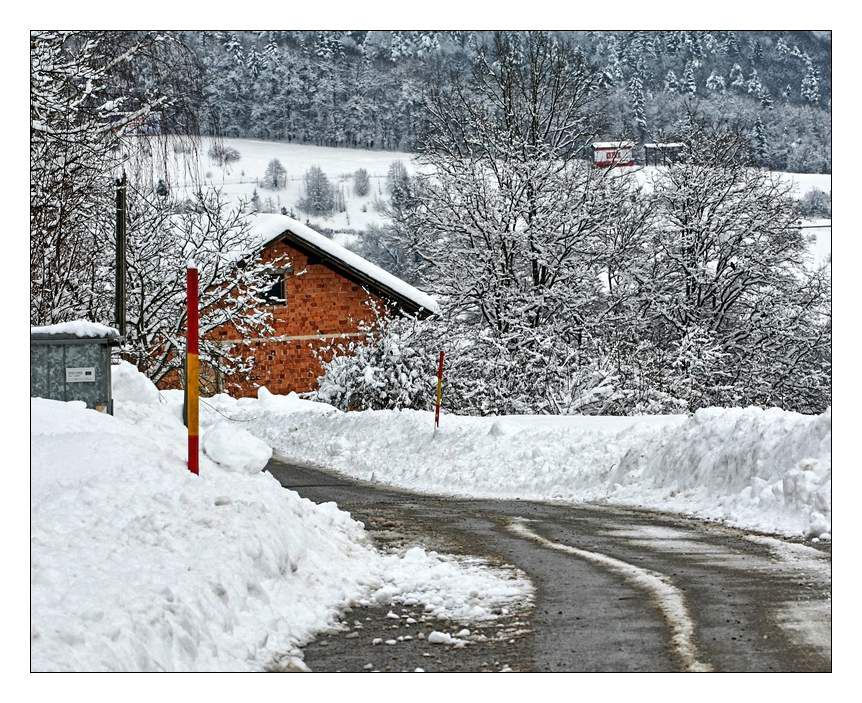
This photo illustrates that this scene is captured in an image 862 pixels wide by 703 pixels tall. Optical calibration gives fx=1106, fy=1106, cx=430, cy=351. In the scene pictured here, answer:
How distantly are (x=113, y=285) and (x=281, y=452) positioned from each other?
4.41 m

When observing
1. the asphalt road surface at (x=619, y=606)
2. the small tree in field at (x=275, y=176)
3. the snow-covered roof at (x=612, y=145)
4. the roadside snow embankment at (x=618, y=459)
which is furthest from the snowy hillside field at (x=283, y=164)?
the snow-covered roof at (x=612, y=145)

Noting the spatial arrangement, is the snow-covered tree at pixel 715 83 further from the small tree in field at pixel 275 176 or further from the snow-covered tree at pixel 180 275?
the snow-covered tree at pixel 180 275

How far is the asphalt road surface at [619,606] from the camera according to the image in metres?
5.40

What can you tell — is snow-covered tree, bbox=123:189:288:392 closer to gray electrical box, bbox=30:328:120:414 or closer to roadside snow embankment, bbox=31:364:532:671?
gray electrical box, bbox=30:328:120:414

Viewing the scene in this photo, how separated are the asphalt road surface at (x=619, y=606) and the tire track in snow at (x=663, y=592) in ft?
0.04

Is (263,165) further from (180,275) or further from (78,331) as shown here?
(78,331)

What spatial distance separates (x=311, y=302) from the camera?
34.2 metres

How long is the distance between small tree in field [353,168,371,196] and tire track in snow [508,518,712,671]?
8501 millimetres

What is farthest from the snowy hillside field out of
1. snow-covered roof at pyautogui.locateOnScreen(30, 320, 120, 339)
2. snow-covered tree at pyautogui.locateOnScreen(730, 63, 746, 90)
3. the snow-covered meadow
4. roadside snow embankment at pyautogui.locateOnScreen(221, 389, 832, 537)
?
roadside snow embankment at pyautogui.locateOnScreen(221, 389, 832, 537)

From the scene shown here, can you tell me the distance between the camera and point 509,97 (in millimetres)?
27219

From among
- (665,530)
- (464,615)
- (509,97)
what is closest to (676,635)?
(464,615)

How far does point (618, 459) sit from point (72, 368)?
7412 mm

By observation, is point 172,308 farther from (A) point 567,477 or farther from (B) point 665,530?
(B) point 665,530

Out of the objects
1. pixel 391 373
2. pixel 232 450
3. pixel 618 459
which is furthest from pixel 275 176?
pixel 232 450
